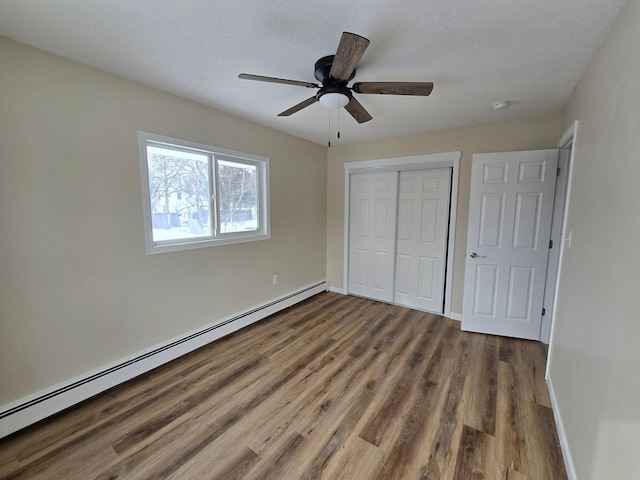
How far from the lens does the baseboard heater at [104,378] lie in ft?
5.36

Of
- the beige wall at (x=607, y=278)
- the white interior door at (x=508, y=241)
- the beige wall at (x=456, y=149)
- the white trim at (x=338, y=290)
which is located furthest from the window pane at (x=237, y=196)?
the beige wall at (x=607, y=278)

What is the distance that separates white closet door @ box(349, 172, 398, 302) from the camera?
377cm

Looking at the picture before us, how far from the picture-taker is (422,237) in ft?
11.6

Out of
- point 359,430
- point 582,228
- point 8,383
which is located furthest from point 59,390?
point 582,228

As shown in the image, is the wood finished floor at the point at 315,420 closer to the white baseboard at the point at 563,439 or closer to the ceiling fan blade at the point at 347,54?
the white baseboard at the point at 563,439

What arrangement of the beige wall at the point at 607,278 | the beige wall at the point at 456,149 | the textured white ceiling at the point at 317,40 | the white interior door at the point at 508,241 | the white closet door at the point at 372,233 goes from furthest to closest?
1. the white closet door at the point at 372,233
2. the beige wall at the point at 456,149
3. the white interior door at the point at 508,241
4. the textured white ceiling at the point at 317,40
5. the beige wall at the point at 607,278

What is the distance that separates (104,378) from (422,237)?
3621 mm

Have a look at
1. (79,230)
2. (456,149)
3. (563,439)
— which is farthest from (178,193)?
(563,439)

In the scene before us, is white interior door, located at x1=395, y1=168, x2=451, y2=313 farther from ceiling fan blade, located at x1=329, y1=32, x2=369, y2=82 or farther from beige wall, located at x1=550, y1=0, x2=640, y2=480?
ceiling fan blade, located at x1=329, y1=32, x2=369, y2=82

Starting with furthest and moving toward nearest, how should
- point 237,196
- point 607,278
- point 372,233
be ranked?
point 372,233, point 237,196, point 607,278

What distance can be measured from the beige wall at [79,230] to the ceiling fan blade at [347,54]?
1.64 meters

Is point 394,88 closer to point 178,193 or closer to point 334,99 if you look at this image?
point 334,99

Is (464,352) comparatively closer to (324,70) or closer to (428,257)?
(428,257)

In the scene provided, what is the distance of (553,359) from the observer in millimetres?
2037
